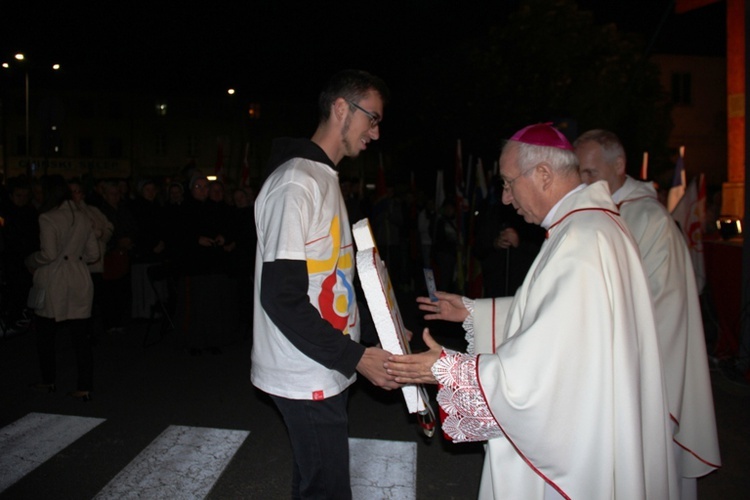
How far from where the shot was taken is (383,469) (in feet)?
15.5

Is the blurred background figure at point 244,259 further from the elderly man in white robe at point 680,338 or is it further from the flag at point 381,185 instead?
the elderly man in white robe at point 680,338

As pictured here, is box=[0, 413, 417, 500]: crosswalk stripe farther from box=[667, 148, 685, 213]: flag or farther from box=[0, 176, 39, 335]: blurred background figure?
box=[667, 148, 685, 213]: flag

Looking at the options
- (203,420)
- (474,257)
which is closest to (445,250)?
(474,257)

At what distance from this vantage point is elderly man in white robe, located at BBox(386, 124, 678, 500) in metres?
2.21

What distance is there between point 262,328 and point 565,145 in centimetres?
145

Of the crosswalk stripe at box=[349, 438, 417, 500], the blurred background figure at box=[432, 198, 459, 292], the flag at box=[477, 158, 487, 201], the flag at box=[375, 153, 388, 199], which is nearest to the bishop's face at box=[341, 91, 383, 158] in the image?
the crosswalk stripe at box=[349, 438, 417, 500]

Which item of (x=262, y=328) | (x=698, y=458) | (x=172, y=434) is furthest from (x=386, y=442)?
(x=262, y=328)

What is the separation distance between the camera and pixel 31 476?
4562 millimetres

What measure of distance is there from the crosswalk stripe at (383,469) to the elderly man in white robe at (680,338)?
175cm

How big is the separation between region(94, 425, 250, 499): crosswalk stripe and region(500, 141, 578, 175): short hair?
3.15 metres

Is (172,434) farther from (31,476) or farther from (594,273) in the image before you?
(594,273)

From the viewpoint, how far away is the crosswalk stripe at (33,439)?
4711mm

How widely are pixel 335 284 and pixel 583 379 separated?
3.49ft

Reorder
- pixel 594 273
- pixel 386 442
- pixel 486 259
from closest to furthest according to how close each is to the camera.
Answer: pixel 594 273
pixel 386 442
pixel 486 259
